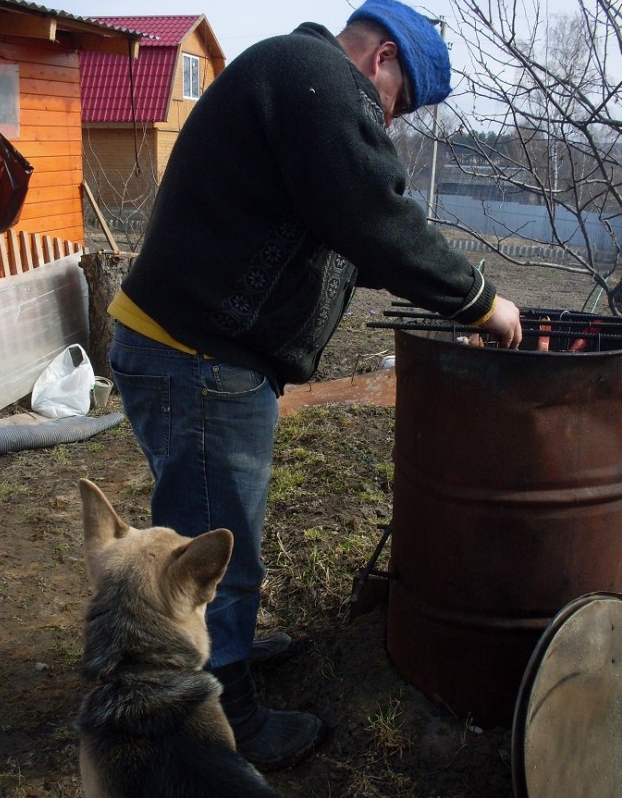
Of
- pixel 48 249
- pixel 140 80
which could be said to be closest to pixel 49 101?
pixel 48 249

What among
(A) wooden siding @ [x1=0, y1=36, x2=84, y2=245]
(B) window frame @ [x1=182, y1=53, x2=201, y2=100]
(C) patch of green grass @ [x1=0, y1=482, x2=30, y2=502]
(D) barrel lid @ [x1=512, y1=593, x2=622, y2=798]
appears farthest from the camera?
(B) window frame @ [x1=182, y1=53, x2=201, y2=100]

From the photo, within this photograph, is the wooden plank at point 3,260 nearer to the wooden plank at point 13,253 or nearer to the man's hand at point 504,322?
the wooden plank at point 13,253

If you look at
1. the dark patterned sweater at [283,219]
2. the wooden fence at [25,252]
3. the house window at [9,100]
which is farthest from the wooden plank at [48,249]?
the dark patterned sweater at [283,219]

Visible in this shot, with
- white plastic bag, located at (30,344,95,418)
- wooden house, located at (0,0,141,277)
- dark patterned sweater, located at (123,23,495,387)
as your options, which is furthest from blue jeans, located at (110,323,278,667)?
wooden house, located at (0,0,141,277)

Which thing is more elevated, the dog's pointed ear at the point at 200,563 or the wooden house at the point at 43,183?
the wooden house at the point at 43,183

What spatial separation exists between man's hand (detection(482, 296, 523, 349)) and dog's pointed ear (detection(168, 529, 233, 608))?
1000mm

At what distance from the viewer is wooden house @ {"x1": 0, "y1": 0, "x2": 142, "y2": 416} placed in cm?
706

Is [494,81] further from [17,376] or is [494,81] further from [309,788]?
[17,376]

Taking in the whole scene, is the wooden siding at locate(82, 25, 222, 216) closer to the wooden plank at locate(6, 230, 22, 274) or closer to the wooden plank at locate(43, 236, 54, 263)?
the wooden plank at locate(43, 236, 54, 263)

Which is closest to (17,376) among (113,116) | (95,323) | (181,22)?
(95,323)

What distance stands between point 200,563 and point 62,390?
524 centimetres

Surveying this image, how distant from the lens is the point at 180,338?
2371 millimetres

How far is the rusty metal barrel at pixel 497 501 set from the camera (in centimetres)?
239

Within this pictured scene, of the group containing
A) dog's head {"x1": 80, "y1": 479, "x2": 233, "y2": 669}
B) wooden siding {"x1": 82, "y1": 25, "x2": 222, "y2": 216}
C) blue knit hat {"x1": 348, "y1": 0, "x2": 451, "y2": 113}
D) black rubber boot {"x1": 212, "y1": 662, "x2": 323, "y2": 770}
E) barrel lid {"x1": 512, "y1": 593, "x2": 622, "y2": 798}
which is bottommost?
black rubber boot {"x1": 212, "y1": 662, "x2": 323, "y2": 770}
